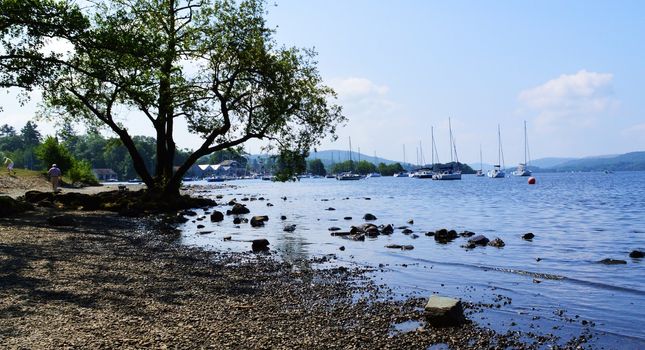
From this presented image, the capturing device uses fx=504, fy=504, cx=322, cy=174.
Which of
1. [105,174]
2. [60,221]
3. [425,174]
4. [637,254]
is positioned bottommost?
[637,254]

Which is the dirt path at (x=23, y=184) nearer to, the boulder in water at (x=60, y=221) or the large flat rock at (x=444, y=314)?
the boulder in water at (x=60, y=221)

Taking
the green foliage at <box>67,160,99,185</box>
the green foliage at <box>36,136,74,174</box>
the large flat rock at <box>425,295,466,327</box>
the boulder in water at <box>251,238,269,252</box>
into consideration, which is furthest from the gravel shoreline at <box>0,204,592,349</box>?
the green foliage at <box>36,136,74,174</box>

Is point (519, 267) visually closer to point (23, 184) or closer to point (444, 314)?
point (444, 314)

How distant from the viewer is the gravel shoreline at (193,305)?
8.66m

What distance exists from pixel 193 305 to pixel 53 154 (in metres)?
74.1

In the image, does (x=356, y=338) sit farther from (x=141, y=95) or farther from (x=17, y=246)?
(x=141, y=95)

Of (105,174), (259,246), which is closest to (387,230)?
(259,246)

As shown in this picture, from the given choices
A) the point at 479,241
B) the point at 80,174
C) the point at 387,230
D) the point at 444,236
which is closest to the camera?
the point at 479,241

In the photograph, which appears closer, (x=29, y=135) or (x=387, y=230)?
(x=387, y=230)

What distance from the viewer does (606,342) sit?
958 centimetres

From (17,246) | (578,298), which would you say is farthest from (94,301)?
(578,298)

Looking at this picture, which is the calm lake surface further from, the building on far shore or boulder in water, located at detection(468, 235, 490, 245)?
the building on far shore

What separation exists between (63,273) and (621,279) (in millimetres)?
16809

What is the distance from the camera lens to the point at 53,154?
7481 cm
